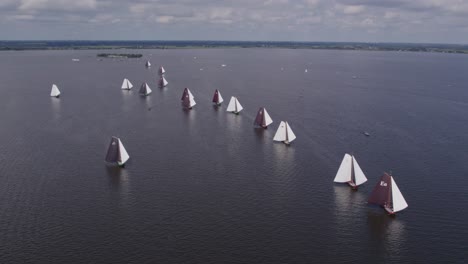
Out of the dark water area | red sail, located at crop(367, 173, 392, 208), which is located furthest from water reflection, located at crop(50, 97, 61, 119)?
red sail, located at crop(367, 173, 392, 208)

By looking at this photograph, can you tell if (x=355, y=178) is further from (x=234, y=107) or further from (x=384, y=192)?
(x=234, y=107)

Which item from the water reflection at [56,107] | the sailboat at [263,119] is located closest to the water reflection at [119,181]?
the sailboat at [263,119]

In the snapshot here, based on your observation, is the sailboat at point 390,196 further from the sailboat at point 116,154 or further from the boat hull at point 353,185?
the sailboat at point 116,154

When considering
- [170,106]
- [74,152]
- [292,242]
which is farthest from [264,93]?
[292,242]

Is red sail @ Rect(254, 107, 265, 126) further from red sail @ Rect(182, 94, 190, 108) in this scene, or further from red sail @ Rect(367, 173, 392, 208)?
red sail @ Rect(367, 173, 392, 208)

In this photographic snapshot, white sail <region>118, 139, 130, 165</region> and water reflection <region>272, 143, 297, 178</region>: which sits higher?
white sail <region>118, 139, 130, 165</region>
